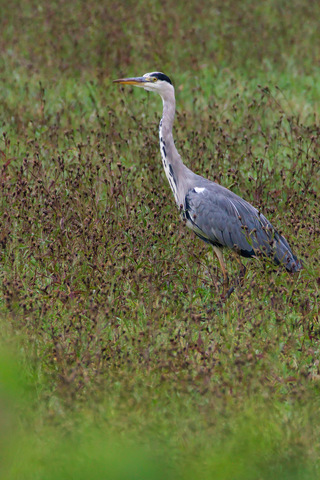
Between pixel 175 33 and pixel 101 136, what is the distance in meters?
4.16

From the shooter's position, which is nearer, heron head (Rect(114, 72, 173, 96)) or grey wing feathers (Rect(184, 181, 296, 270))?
grey wing feathers (Rect(184, 181, 296, 270))

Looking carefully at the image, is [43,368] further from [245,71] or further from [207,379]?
[245,71]

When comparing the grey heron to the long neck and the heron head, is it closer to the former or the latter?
the long neck

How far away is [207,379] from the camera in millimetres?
4090

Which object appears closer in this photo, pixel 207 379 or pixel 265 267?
pixel 207 379

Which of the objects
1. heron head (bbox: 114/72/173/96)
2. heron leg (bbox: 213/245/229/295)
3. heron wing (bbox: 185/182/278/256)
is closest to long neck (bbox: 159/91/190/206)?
heron wing (bbox: 185/182/278/256)

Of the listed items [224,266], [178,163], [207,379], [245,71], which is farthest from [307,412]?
[245,71]

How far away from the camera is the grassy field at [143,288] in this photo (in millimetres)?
3539

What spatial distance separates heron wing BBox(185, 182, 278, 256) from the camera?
241 inches

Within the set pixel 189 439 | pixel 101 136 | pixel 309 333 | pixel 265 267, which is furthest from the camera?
pixel 101 136

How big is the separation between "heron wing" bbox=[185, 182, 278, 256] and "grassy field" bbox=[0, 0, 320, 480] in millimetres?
184

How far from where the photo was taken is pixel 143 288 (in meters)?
5.60

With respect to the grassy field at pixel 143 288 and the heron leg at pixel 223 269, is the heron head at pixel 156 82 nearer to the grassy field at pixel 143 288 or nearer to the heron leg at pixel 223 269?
the grassy field at pixel 143 288

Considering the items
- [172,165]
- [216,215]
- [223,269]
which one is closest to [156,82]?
[172,165]
